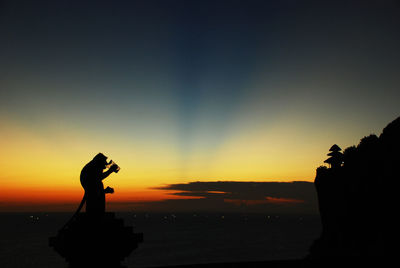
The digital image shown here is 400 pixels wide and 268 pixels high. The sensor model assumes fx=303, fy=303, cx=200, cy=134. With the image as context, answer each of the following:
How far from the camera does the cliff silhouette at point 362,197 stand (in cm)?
3872

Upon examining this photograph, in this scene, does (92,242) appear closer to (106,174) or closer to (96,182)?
(96,182)

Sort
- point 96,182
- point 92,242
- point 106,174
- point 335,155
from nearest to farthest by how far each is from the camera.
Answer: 1. point 92,242
2. point 96,182
3. point 106,174
4. point 335,155

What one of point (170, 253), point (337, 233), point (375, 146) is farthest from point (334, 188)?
point (170, 253)

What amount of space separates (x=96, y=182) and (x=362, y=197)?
49820mm

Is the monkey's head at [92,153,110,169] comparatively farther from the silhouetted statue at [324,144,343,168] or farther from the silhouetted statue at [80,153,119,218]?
the silhouetted statue at [324,144,343,168]

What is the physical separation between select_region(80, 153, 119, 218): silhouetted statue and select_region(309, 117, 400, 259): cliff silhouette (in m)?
33.6

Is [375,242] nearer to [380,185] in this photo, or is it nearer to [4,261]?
[380,185]

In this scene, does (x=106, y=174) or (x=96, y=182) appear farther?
(x=106, y=174)

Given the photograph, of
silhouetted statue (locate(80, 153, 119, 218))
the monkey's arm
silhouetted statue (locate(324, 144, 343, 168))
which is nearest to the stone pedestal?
silhouetted statue (locate(80, 153, 119, 218))

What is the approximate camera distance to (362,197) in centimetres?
4675

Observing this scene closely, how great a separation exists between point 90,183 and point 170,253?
125 meters

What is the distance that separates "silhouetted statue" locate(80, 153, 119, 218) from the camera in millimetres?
5646

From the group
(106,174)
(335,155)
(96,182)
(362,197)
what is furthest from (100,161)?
(362,197)

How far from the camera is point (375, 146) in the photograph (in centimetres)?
4697
